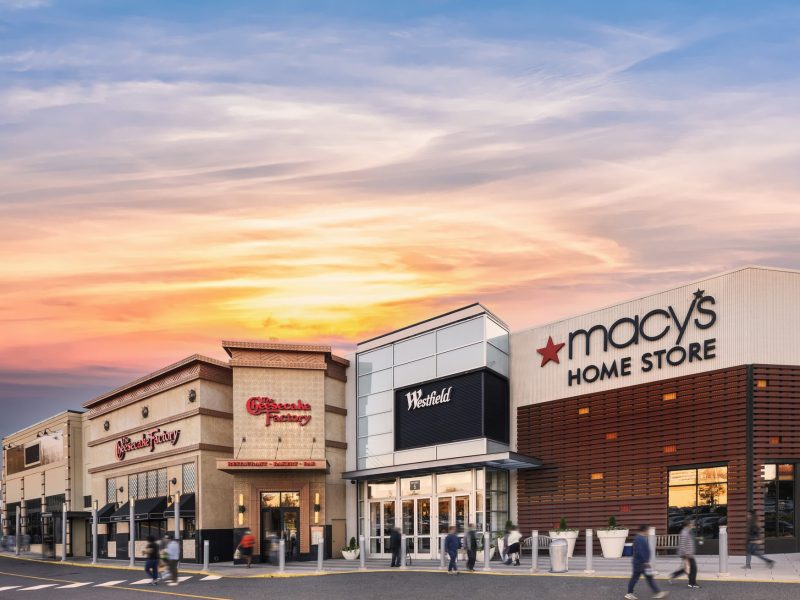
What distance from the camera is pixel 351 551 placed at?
4759cm

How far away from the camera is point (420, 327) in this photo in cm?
4719

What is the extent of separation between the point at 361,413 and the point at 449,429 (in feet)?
24.0

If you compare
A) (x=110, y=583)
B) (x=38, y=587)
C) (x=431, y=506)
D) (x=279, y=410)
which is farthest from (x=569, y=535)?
(x=38, y=587)

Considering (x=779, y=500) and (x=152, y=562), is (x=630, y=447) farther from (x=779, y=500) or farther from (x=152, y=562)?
(x=152, y=562)

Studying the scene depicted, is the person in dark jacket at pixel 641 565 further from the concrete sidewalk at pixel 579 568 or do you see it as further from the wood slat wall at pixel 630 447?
the wood slat wall at pixel 630 447

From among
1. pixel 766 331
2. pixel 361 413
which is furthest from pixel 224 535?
pixel 766 331

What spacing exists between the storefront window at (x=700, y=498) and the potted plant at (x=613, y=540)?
184 centimetres

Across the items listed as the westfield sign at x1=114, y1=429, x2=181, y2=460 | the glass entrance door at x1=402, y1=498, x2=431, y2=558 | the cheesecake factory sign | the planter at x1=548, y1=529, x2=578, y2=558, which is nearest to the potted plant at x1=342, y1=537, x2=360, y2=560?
the glass entrance door at x1=402, y1=498, x2=431, y2=558

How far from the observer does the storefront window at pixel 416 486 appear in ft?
149

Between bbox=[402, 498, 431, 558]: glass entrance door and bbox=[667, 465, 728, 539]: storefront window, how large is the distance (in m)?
11.9

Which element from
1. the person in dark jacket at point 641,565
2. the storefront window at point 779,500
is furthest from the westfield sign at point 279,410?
the person in dark jacket at point 641,565

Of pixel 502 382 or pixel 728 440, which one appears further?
pixel 502 382

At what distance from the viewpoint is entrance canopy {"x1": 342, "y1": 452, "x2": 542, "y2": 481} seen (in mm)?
40406

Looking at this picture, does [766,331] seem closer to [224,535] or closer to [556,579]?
[556,579]
